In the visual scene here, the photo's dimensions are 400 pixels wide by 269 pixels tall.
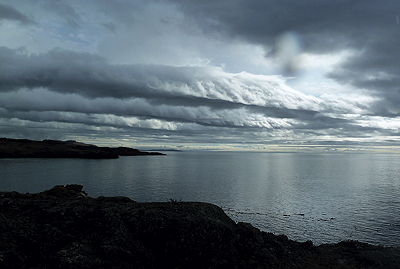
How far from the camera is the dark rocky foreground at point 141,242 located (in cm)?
1595

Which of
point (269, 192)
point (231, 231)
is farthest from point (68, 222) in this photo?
point (269, 192)

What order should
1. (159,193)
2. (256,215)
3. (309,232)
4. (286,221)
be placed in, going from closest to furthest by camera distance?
1. (309,232)
2. (286,221)
3. (256,215)
4. (159,193)

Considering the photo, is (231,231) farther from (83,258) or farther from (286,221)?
(286,221)

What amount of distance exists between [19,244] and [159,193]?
44.3m

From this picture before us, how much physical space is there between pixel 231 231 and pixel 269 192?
47914 millimetres

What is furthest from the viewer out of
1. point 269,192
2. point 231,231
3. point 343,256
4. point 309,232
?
point 269,192

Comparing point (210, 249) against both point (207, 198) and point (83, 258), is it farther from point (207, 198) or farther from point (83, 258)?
point (207, 198)

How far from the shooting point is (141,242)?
722 inches

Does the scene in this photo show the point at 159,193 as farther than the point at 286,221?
Yes

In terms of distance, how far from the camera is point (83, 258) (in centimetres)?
1545

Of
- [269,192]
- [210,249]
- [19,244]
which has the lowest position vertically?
[269,192]

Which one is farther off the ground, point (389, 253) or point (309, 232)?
point (389, 253)

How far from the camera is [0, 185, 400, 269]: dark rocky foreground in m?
15.9

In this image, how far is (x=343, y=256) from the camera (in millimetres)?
22641
